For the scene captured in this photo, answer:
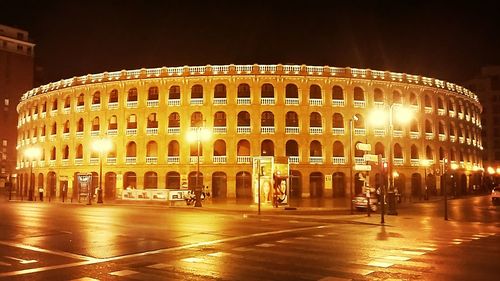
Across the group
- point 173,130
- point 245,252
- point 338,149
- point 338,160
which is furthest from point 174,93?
point 245,252

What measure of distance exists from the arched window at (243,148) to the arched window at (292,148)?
4401mm

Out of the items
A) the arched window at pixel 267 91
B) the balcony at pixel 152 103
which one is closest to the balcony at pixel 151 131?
the balcony at pixel 152 103

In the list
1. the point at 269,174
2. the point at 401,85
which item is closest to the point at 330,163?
the point at 401,85

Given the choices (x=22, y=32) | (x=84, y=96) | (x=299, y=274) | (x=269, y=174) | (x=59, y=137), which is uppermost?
(x=22, y=32)

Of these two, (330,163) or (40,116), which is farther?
(40,116)

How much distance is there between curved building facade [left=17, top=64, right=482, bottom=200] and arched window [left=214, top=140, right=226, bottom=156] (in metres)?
0.11

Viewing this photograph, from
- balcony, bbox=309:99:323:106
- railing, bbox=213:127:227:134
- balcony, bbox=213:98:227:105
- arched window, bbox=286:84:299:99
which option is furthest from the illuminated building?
balcony, bbox=309:99:323:106

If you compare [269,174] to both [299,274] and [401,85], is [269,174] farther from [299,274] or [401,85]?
[401,85]

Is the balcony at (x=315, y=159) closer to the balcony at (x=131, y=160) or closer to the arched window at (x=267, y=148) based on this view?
the arched window at (x=267, y=148)

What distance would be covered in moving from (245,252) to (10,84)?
87.3m

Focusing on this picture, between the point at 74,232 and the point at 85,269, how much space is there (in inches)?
318

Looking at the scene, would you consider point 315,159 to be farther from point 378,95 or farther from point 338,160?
point 378,95

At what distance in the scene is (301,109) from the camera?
52812 mm

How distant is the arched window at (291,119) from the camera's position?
2087 inches
